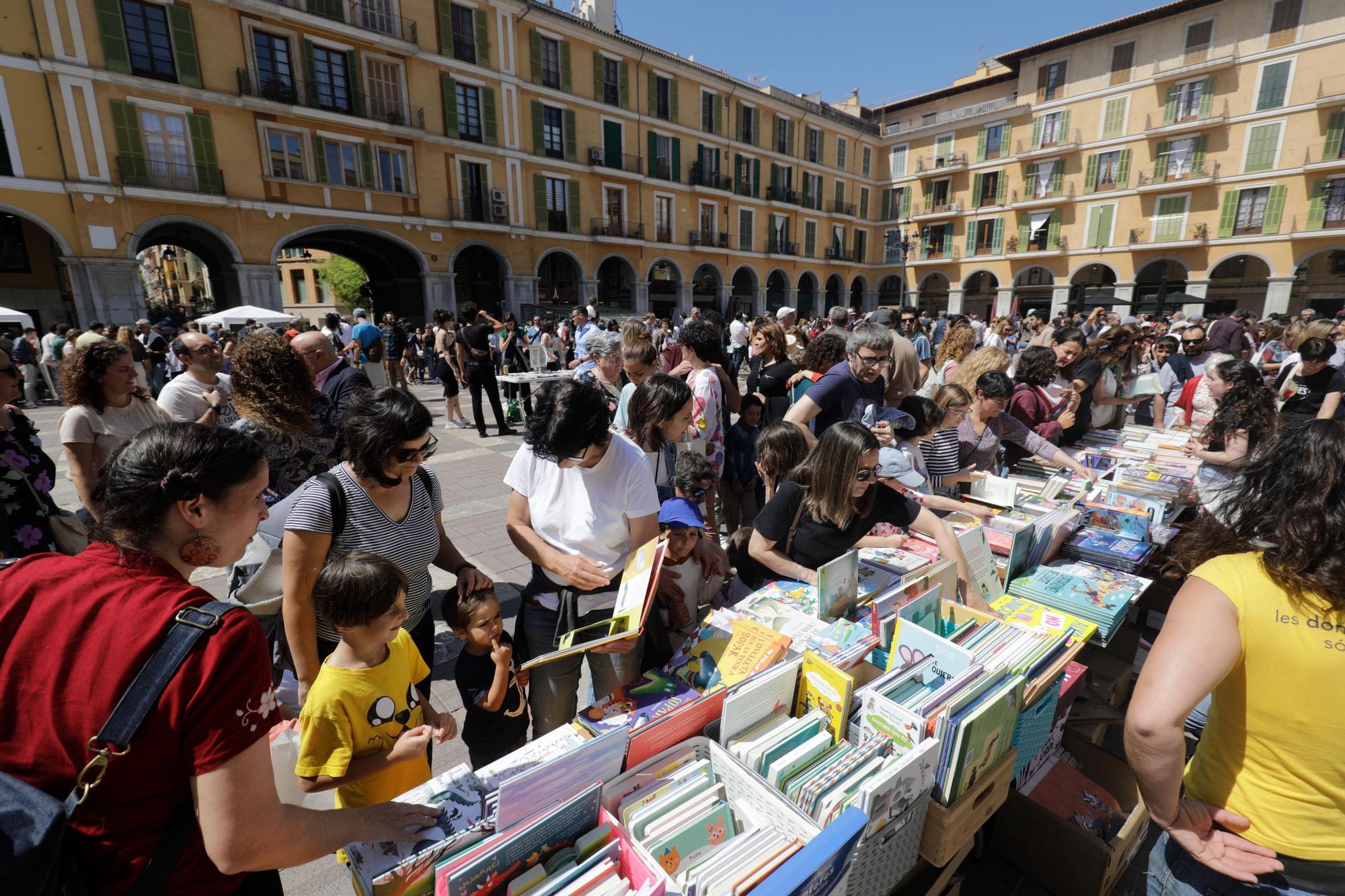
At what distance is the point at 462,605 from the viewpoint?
2115 mm

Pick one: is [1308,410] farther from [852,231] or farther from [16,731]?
[852,231]

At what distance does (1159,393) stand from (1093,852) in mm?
5509

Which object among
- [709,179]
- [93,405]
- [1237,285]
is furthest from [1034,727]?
[1237,285]

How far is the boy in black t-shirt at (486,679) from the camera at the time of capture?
6.89ft

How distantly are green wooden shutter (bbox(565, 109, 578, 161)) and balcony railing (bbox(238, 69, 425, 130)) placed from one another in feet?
16.6

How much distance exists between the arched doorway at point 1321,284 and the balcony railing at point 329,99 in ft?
106

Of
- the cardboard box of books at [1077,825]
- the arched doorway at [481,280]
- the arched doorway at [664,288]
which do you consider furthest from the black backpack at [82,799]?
the arched doorway at [664,288]

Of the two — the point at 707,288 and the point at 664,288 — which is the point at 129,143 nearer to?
the point at 664,288

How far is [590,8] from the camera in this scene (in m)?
23.9

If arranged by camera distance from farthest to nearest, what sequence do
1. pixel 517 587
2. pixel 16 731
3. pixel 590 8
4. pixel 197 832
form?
1. pixel 590 8
2. pixel 517 587
3. pixel 197 832
4. pixel 16 731

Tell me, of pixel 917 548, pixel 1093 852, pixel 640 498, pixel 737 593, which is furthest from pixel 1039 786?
pixel 640 498

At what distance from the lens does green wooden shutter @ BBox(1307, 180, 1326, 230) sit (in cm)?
2123

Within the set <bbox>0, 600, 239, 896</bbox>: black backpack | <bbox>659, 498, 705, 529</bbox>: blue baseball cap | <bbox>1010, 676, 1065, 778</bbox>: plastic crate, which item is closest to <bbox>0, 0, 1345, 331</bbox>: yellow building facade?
<bbox>659, 498, 705, 529</bbox>: blue baseball cap

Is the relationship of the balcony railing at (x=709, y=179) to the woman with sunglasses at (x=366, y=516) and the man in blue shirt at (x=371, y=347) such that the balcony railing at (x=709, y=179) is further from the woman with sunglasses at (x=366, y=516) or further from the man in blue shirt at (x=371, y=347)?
the woman with sunglasses at (x=366, y=516)
